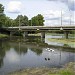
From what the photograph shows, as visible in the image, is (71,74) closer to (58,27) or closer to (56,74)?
(56,74)

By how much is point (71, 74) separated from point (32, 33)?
160565mm

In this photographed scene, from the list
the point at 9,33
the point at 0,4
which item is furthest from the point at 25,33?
the point at 0,4

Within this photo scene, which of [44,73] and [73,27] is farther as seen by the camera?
[73,27]

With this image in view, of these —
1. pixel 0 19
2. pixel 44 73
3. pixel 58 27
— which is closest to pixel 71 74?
pixel 44 73

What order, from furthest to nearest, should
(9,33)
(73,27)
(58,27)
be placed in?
1. (9,33)
2. (58,27)
3. (73,27)

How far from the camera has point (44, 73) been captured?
4212 cm

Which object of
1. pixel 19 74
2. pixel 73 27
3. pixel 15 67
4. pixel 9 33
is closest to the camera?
pixel 19 74

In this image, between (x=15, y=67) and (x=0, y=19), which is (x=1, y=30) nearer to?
(x=0, y=19)

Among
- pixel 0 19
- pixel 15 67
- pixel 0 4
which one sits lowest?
pixel 15 67

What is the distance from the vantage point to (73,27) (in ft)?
406

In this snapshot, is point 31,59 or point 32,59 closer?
point 31,59

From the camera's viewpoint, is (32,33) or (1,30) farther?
(32,33)

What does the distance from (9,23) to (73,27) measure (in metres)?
81.6

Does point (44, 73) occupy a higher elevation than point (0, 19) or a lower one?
lower
